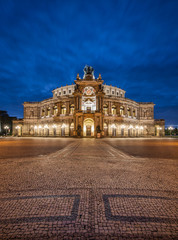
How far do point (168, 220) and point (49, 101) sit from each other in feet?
172

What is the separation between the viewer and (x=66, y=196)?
12.1ft

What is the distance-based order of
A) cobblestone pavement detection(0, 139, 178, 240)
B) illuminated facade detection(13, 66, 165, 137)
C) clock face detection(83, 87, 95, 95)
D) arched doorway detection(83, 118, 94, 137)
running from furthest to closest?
clock face detection(83, 87, 95, 95), arched doorway detection(83, 118, 94, 137), illuminated facade detection(13, 66, 165, 137), cobblestone pavement detection(0, 139, 178, 240)

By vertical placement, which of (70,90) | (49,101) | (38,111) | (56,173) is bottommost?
(56,173)

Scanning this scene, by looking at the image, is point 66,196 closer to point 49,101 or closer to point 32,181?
point 32,181

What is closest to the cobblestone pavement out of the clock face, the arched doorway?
the arched doorway

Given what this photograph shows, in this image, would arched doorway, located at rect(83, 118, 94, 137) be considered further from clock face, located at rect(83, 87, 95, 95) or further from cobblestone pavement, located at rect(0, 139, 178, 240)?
cobblestone pavement, located at rect(0, 139, 178, 240)

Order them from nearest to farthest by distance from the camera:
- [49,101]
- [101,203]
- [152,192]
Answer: [101,203]
[152,192]
[49,101]

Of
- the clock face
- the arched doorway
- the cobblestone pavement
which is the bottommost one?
the cobblestone pavement

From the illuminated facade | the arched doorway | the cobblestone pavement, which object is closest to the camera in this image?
the cobblestone pavement

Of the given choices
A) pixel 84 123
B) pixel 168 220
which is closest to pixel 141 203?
pixel 168 220

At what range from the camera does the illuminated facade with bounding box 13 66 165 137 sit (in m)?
39.8

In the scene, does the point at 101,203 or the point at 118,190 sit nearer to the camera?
the point at 101,203

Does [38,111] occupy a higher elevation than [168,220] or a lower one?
higher

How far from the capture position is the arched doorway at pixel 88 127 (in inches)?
1590
